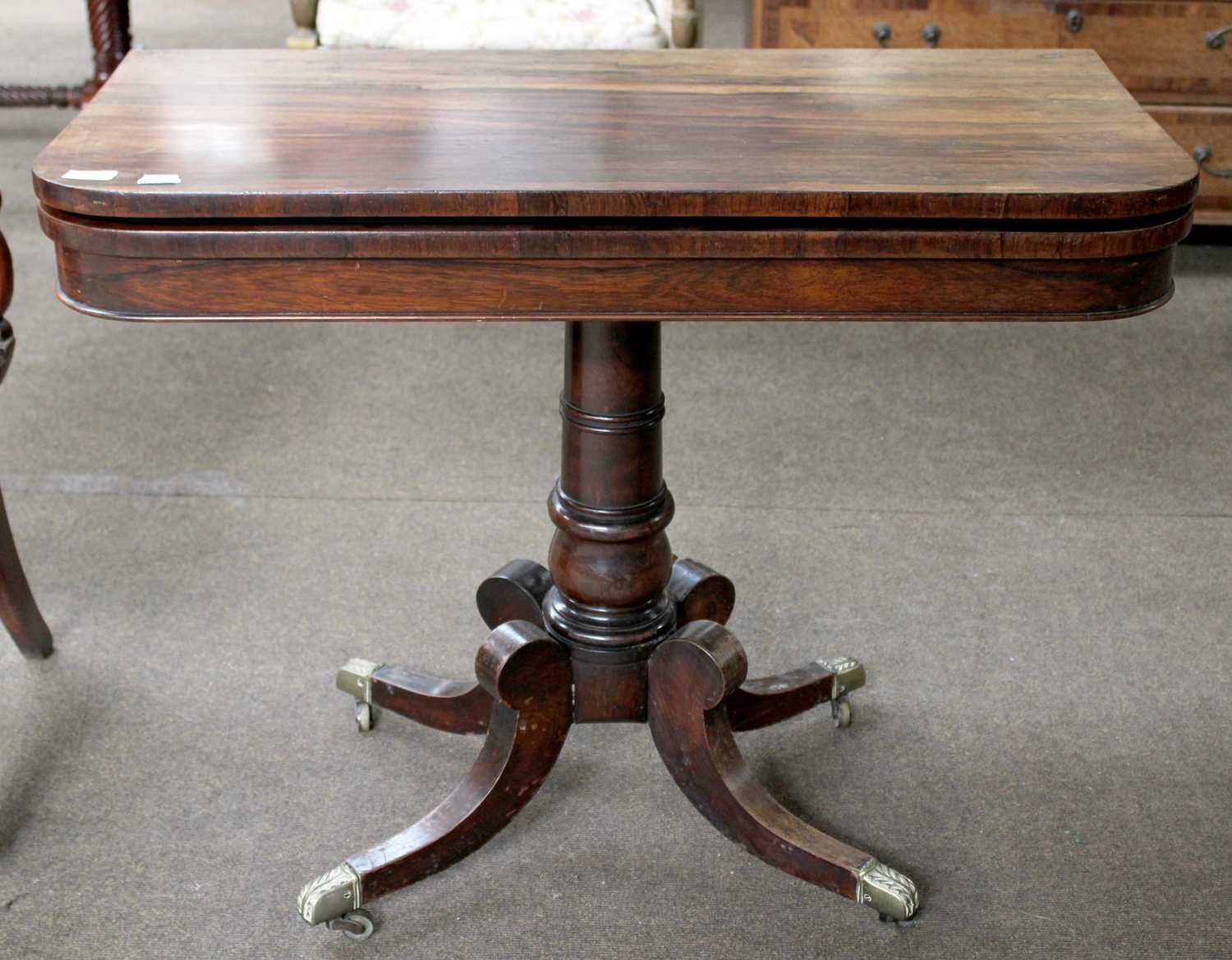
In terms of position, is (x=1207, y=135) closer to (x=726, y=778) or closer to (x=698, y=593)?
(x=698, y=593)

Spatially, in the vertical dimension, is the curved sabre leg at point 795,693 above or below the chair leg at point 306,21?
below

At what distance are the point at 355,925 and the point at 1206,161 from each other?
2436mm

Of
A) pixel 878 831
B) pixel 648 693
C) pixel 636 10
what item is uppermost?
pixel 636 10

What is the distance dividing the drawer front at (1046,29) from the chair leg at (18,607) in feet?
6.16

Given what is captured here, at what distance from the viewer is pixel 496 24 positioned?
2916 mm

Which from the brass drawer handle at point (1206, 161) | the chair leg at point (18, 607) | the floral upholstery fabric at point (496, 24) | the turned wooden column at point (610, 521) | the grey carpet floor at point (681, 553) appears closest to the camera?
the turned wooden column at point (610, 521)

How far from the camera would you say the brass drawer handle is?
302 centimetres

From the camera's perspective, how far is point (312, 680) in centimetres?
192

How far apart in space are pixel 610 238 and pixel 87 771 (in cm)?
104

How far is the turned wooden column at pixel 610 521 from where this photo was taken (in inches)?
57.1

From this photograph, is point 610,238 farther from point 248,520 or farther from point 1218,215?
point 1218,215

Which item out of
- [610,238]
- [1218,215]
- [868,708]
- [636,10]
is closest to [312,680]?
[868,708]

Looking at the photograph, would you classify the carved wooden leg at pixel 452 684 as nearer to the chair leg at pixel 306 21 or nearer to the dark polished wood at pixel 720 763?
the dark polished wood at pixel 720 763

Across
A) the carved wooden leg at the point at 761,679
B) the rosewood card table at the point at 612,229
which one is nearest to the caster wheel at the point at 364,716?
the rosewood card table at the point at 612,229
